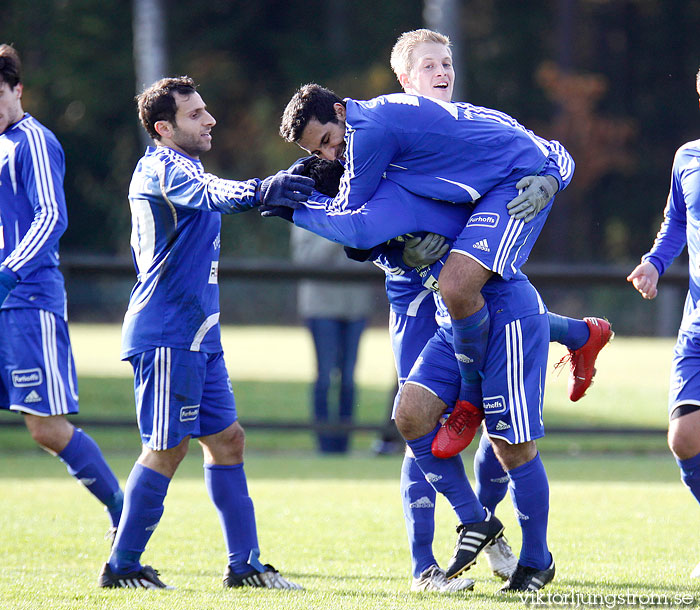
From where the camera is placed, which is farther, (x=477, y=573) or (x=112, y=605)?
(x=477, y=573)

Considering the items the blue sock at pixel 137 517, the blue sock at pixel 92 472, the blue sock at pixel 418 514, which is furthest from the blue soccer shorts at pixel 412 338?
the blue sock at pixel 92 472

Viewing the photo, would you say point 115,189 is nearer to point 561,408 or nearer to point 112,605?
point 561,408

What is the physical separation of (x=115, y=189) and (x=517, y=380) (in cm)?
3085

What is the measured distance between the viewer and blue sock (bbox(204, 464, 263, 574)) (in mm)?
4871

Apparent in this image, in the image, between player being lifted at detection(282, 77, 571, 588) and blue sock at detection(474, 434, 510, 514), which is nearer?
player being lifted at detection(282, 77, 571, 588)

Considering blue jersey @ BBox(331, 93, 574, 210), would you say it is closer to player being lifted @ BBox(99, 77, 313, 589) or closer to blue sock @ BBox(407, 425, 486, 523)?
player being lifted @ BBox(99, 77, 313, 589)

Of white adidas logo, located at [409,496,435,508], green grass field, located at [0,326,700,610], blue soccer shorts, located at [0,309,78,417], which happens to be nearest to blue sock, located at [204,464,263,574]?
green grass field, located at [0,326,700,610]

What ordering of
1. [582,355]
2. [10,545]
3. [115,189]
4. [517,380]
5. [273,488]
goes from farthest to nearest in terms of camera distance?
[115,189] → [273,488] → [10,545] → [582,355] → [517,380]

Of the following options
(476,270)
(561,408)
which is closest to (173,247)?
(476,270)

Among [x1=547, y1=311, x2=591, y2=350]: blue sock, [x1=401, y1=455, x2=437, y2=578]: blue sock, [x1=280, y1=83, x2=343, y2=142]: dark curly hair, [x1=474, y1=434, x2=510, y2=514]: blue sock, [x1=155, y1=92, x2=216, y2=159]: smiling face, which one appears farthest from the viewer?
[x1=474, y1=434, x2=510, y2=514]: blue sock

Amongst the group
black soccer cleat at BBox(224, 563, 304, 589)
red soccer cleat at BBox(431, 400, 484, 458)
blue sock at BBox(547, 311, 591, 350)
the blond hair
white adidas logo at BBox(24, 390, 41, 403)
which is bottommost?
black soccer cleat at BBox(224, 563, 304, 589)

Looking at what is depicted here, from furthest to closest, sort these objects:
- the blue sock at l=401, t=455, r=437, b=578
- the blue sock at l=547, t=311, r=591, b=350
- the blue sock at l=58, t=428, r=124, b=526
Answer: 1. the blue sock at l=58, t=428, r=124, b=526
2. the blue sock at l=547, t=311, r=591, b=350
3. the blue sock at l=401, t=455, r=437, b=578

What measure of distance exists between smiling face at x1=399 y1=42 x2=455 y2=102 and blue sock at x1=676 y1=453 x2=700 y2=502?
6.58 feet

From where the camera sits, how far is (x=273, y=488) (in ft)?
26.8
